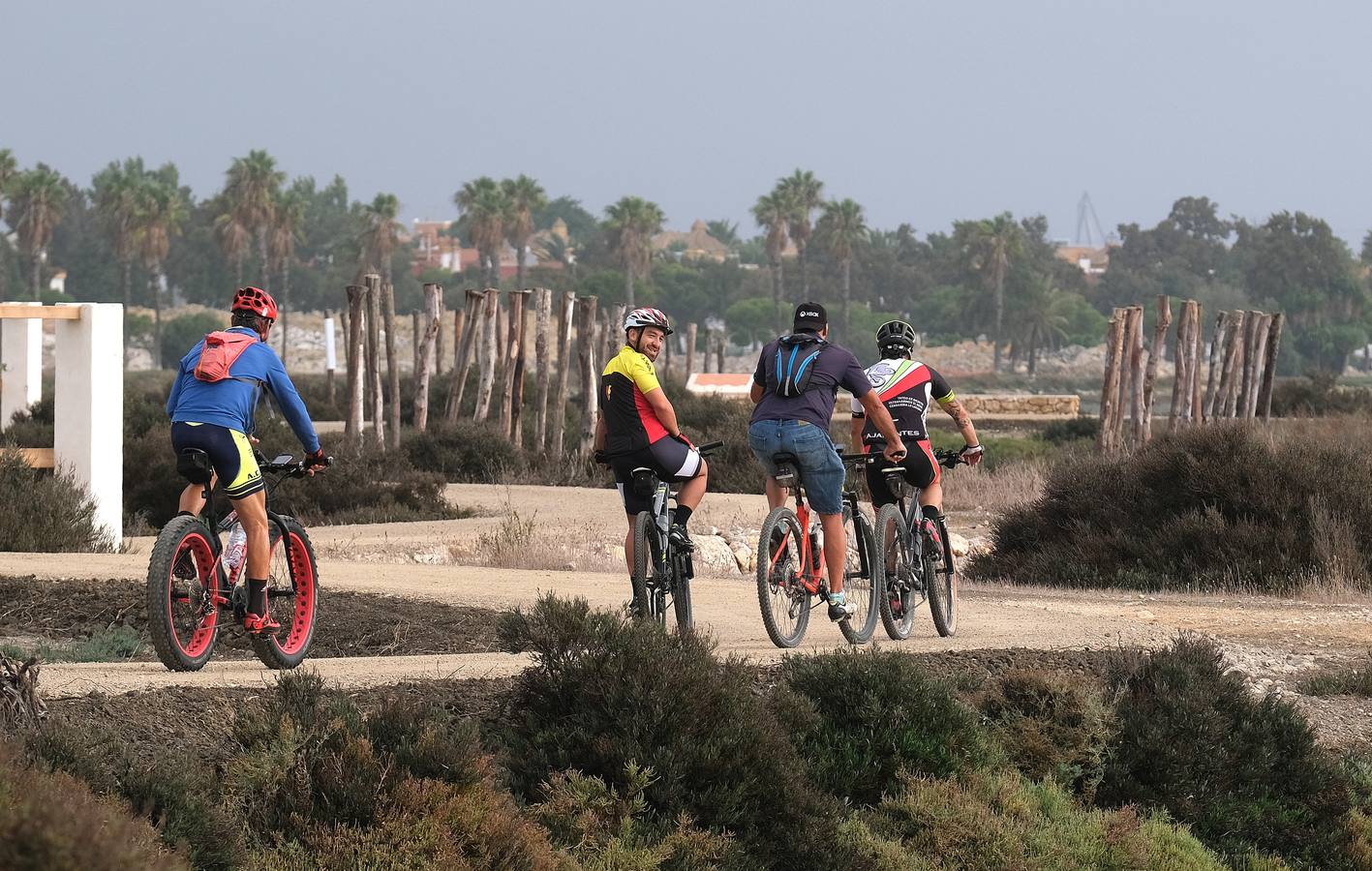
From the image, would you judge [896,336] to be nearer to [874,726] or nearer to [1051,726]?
[1051,726]

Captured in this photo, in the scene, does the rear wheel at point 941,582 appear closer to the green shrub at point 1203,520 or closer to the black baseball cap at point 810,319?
the black baseball cap at point 810,319

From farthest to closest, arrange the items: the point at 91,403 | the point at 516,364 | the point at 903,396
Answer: the point at 516,364
the point at 91,403
the point at 903,396

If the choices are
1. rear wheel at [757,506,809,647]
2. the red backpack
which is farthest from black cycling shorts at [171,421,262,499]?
rear wheel at [757,506,809,647]

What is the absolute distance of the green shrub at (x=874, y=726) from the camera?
8.38m

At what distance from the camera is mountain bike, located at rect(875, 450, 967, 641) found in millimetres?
10526

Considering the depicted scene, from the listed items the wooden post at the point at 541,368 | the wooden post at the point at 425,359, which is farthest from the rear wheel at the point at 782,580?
the wooden post at the point at 425,359

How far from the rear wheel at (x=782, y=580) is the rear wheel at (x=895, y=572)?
572 millimetres

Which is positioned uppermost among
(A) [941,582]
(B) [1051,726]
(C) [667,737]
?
(A) [941,582]

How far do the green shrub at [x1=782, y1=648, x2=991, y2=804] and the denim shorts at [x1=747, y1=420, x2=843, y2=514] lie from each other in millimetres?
1255

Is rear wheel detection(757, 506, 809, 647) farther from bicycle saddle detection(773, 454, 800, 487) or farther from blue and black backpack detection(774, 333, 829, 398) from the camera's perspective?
blue and black backpack detection(774, 333, 829, 398)

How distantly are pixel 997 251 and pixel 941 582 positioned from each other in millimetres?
104420

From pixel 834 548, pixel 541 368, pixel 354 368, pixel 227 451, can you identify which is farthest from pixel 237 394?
pixel 541 368

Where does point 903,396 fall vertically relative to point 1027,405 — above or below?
above

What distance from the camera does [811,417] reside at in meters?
9.84
